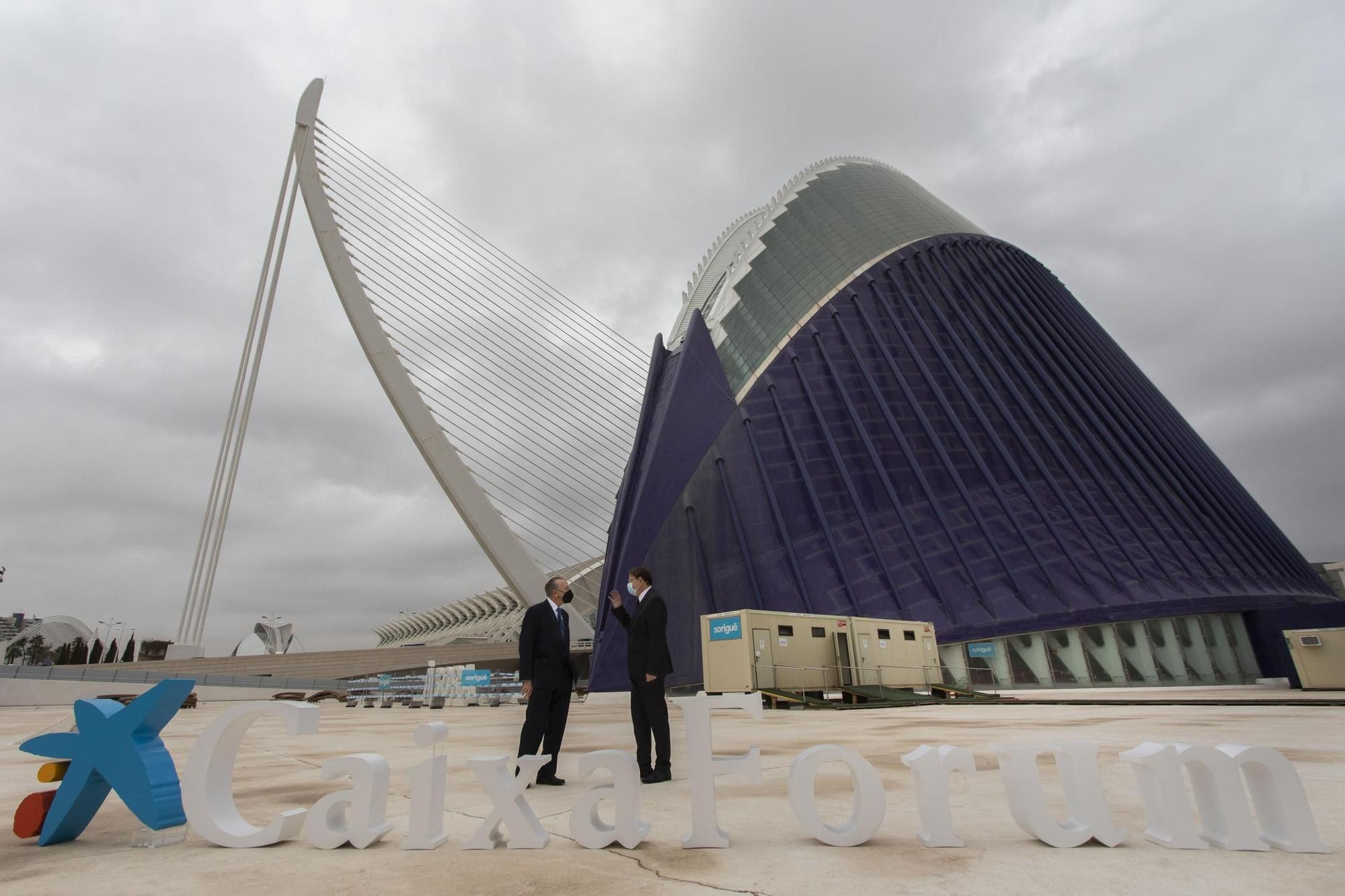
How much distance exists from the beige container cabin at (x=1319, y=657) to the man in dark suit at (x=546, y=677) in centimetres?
1874

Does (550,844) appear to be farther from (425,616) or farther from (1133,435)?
(425,616)

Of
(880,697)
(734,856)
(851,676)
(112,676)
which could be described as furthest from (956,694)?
(112,676)

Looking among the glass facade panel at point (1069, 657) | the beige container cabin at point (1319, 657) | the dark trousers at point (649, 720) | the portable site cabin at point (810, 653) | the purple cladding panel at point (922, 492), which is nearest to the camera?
the dark trousers at point (649, 720)

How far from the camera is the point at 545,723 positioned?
222 inches

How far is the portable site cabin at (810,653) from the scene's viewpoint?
1677 centimetres

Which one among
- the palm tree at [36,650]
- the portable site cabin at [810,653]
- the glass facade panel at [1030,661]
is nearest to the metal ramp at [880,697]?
the portable site cabin at [810,653]

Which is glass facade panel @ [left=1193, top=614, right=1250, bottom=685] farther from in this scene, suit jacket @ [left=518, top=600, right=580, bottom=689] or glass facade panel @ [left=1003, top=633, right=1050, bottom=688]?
suit jacket @ [left=518, top=600, right=580, bottom=689]

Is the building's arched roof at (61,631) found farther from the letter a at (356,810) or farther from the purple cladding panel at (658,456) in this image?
the letter a at (356,810)

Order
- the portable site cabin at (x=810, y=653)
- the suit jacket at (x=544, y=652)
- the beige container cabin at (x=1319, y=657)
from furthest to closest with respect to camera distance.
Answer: the portable site cabin at (x=810, y=653) < the beige container cabin at (x=1319, y=657) < the suit jacket at (x=544, y=652)

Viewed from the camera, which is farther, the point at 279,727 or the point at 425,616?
the point at 425,616

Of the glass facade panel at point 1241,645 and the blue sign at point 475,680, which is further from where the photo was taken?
the blue sign at point 475,680

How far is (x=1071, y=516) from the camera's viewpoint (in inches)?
987

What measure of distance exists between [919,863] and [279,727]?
14947 millimetres

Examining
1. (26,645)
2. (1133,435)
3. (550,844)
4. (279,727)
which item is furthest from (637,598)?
(26,645)
